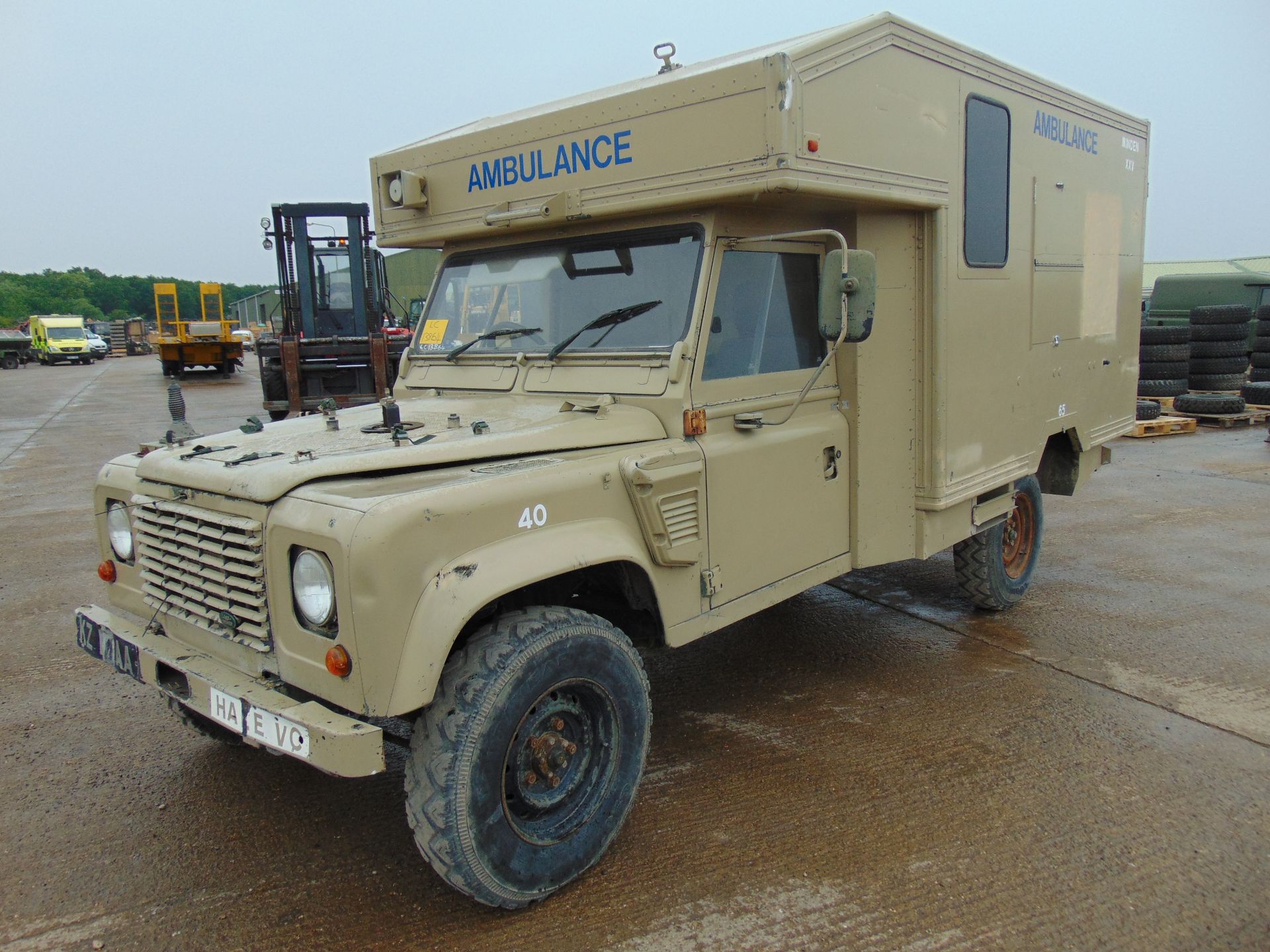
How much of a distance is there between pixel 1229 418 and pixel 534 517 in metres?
13.7

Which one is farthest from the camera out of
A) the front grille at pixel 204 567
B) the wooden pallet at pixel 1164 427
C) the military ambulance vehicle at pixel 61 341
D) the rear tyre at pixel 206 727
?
the military ambulance vehicle at pixel 61 341

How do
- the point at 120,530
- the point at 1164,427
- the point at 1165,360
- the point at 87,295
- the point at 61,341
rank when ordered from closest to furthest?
the point at 120,530 → the point at 1164,427 → the point at 1165,360 → the point at 61,341 → the point at 87,295

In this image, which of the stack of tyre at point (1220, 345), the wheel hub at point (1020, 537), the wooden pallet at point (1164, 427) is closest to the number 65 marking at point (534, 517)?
the wheel hub at point (1020, 537)

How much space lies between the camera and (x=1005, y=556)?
5902 millimetres

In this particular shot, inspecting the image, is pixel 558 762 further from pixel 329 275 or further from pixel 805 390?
pixel 329 275

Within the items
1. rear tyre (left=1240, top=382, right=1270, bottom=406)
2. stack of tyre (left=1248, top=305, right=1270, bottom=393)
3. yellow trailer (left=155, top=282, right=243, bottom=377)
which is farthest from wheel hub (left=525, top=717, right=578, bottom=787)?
yellow trailer (left=155, top=282, right=243, bottom=377)

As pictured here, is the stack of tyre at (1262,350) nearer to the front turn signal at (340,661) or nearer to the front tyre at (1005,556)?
the front tyre at (1005,556)

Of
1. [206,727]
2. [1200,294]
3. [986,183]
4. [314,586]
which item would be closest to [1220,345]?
[1200,294]

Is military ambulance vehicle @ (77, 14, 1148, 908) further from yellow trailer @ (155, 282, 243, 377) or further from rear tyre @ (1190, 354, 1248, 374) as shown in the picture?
yellow trailer @ (155, 282, 243, 377)

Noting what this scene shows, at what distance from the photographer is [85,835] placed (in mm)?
3506

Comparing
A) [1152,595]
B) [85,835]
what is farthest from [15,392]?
[1152,595]

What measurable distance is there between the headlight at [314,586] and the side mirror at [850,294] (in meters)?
2.07

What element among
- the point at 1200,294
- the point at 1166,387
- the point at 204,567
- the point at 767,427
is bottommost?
the point at 1166,387

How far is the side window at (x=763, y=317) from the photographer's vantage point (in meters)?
3.74
